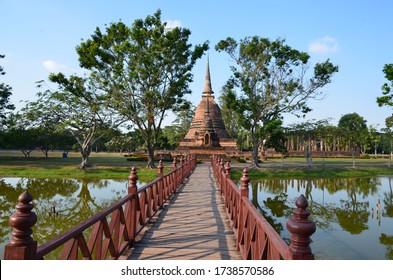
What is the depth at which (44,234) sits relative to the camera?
9734mm

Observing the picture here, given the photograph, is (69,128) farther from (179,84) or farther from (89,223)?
(89,223)

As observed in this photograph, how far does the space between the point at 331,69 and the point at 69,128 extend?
877 inches

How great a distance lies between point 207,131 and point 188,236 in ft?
117

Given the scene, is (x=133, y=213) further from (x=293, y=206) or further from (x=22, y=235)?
(x=293, y=206)

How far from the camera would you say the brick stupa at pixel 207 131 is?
41.3 metres

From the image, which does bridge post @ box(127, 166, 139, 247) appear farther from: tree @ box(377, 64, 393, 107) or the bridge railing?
tree @ box(377, 64, 393, 107)

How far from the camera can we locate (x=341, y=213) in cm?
1334

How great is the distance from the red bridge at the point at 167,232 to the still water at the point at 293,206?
3.22m

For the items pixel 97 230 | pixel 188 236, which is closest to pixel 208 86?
pixel 188 236

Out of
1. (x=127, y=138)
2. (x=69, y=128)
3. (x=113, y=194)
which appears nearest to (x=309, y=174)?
(x=113, y=194)

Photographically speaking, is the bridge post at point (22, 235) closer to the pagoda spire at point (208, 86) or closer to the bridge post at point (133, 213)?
the bridge post at point (133, 213)

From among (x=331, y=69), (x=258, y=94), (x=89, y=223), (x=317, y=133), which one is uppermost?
(x=331, y=69)

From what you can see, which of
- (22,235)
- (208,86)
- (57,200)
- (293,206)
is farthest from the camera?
(208,86)

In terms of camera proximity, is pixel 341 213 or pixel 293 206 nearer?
pixel 341 213
